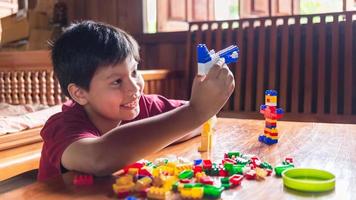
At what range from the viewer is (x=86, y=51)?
82 cm

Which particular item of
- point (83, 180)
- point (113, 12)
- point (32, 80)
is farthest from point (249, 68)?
point (83, 180)

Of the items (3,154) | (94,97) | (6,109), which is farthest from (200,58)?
(6,109)

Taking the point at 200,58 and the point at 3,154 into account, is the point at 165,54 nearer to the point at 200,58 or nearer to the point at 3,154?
the point at 3,154

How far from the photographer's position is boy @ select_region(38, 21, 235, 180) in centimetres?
66

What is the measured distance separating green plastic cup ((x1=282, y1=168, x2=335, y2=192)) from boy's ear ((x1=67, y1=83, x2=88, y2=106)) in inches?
16.3

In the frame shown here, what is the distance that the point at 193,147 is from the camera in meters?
0.92

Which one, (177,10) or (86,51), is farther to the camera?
(177,10)

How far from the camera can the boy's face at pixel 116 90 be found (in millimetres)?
788

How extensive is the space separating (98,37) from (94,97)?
4.6 inches

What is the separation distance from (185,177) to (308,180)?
172 mm

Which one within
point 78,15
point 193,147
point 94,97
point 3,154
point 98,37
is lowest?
point 3,154

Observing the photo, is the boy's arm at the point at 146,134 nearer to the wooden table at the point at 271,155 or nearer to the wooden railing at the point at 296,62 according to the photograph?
the wooden table at the point at 271,155

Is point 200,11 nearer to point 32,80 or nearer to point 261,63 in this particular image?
point 261,63

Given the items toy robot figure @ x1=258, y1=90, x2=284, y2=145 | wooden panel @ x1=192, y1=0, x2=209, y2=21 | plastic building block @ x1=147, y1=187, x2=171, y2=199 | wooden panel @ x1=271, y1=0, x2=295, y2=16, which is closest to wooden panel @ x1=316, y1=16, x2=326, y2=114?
wooden panel @ x1=271, y1=0, x2=295, y2=16
